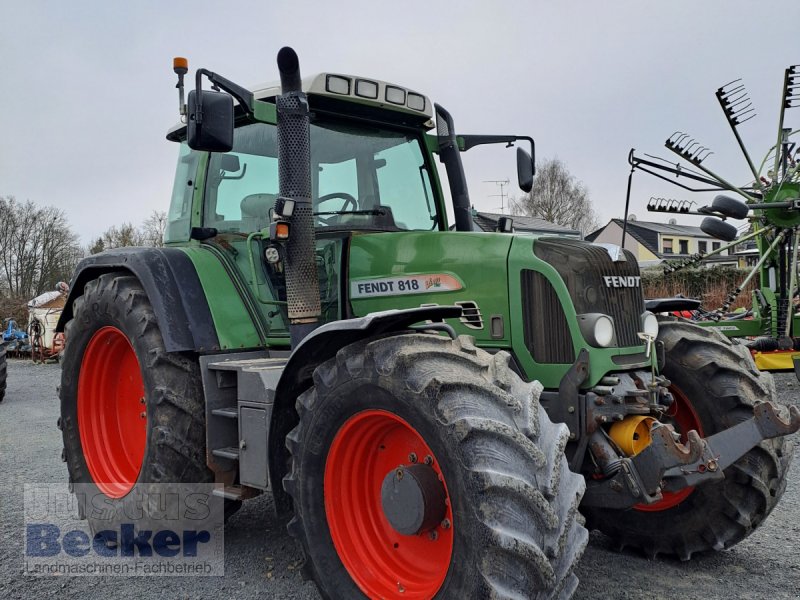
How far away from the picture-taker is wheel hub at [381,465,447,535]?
2875mm

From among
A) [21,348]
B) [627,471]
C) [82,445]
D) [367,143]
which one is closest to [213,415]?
[82,445]

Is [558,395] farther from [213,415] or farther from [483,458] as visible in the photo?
[213,415]

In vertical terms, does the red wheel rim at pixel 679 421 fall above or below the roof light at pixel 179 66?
below

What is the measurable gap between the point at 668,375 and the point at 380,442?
6.19 feet

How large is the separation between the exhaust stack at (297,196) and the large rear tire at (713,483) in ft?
6.79

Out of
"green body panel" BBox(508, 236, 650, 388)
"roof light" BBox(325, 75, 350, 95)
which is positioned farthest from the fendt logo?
"roof light" BBox(325, 75, 350, 95)

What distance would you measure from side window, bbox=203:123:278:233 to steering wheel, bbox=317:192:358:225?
0.34m

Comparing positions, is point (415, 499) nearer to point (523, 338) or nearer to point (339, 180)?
point (523, 338)

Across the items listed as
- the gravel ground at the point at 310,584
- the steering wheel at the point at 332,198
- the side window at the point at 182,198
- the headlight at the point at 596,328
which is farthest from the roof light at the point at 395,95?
the gravel ground at the point at 310,584

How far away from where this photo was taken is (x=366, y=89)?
166 inches

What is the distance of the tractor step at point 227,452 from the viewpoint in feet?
12.8

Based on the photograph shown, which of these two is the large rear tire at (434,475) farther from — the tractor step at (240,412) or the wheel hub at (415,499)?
the tractor step at (240,412)

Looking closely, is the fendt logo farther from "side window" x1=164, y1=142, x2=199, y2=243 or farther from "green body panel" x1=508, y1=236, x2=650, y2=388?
"side window" x1=164, y1=142, x2=199, y2=243

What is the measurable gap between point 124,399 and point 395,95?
273cm
